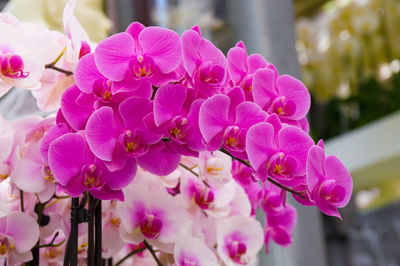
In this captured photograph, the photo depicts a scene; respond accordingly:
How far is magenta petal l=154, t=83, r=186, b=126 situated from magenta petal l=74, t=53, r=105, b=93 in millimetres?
45

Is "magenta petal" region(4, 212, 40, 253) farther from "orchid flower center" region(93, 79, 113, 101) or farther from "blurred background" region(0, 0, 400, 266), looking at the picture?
"blurred background" region(0, 0, 400, 266)

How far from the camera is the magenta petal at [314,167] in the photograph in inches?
12.3

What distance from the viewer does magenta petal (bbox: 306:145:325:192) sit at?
313mm

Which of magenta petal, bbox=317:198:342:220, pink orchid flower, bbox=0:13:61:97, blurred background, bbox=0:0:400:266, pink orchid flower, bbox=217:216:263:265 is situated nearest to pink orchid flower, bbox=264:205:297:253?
pink orchid flower, bbox=217:216:263:265

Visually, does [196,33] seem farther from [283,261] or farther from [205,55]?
[283,261]

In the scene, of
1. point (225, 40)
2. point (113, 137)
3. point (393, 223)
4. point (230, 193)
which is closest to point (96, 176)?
point (113, 137)

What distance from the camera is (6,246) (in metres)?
0.37

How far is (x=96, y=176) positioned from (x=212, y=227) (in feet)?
0.50

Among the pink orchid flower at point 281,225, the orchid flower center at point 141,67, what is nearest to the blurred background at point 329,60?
the pink orchid flower at point 281,225

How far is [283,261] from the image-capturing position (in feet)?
2.83

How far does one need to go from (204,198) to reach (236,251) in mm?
53

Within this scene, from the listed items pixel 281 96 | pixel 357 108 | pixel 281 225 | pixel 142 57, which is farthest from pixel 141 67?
pixel 357 108

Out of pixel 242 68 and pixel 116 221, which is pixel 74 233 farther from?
pixel 242 68

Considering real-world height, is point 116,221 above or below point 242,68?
below
